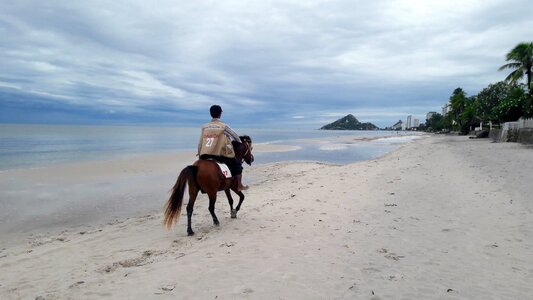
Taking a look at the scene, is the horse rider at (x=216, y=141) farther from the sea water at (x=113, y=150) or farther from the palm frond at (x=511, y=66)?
the palm frond at (x=511, y=66)

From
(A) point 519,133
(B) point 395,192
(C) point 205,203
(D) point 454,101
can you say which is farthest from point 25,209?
(D) point 454,101

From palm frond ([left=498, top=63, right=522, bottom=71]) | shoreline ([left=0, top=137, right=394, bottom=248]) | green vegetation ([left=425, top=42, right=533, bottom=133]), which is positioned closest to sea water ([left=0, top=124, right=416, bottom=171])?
shoreline ([left=0, top=137, right=394, bottom=248])

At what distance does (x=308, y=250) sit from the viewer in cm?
537

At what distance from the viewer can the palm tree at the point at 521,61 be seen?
134 ft

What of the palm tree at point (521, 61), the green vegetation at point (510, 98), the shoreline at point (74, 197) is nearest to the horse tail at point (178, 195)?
the shoreline at point (74, 197)

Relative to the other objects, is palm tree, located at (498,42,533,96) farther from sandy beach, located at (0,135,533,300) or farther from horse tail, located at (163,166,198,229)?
horse tail, located at (163,166,198,229)

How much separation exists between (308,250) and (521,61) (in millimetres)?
48646

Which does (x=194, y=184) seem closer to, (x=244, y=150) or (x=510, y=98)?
(x=244, y=150)

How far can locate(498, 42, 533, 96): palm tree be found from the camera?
134 ft

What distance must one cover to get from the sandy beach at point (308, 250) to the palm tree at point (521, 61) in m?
39.5

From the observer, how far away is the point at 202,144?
24.8 feet

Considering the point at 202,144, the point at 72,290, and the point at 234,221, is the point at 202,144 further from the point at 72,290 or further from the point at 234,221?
the point at 72,290

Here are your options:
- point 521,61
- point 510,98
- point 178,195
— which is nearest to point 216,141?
point 178,195

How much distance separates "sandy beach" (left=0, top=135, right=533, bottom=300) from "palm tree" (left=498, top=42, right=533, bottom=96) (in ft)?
129
